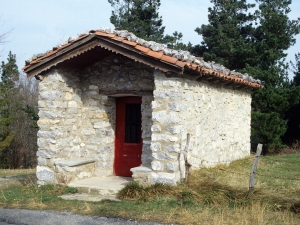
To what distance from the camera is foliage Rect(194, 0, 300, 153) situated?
19578 mm

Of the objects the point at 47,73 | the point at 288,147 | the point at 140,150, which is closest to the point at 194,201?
the point at 140,150

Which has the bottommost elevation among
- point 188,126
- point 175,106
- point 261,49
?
point 188,126

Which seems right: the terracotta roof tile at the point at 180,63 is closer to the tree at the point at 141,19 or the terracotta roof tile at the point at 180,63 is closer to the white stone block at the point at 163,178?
the white stone block at the point at 163,178

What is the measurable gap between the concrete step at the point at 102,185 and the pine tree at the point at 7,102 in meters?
13.6

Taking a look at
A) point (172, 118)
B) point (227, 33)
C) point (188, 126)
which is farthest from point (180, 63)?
point (227, 33)

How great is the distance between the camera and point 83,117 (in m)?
10.1

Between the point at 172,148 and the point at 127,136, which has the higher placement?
the point at 127,136

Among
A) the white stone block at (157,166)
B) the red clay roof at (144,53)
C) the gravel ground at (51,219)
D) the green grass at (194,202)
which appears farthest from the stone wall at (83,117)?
the gravel ground at (51,219)

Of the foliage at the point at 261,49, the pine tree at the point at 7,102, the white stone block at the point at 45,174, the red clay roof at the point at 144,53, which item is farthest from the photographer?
the pine tree at the point at 7,102

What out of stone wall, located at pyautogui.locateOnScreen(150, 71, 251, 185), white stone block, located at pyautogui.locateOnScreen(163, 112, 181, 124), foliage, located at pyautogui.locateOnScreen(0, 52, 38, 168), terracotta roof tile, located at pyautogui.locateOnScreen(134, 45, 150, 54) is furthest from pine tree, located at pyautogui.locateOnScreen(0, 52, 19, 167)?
white stone block, located at pyautogui.locateOnScreen(163, 112, 181, 124)

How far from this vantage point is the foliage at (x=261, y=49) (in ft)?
64.2

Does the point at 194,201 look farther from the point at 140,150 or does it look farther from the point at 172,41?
the point at 172,41

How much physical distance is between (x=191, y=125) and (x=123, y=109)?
2.08m

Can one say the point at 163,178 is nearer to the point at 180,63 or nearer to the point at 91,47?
the point at 180,63
